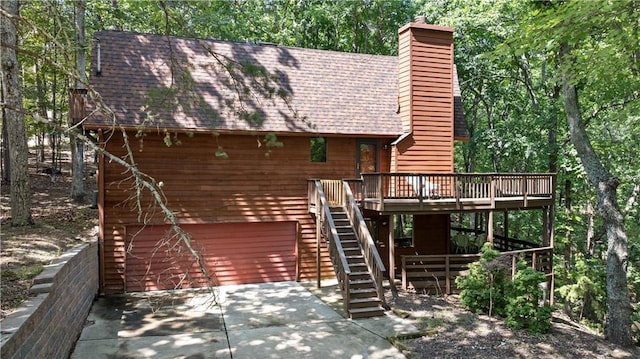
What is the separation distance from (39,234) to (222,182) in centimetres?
461

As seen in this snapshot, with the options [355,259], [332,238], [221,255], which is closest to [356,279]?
[355,259]

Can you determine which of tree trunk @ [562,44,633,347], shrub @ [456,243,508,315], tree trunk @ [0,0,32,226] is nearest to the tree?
tree trunk @ [562,44,633,347]

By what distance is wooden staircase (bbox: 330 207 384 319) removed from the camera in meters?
10.2

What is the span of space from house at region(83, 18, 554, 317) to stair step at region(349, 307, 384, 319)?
206mm

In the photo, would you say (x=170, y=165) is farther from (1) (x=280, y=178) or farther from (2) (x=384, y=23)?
(2) (x=384, y=23)

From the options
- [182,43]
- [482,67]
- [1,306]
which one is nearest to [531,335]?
[1,306]

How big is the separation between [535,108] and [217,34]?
50.6 feet

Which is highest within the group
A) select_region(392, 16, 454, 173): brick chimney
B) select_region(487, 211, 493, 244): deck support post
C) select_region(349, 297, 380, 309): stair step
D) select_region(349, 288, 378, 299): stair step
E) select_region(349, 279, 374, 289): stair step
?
select_region(392, 16, 454, 173): brick chimney

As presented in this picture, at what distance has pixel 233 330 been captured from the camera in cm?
924

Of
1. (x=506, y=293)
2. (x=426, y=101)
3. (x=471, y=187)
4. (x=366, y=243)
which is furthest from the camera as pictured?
(x=426, y=101)

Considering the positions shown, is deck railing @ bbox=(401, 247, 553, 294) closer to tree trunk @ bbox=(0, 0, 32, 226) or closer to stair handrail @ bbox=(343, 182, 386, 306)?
stair handrail @ bbox=(343, 182, 386, 306)

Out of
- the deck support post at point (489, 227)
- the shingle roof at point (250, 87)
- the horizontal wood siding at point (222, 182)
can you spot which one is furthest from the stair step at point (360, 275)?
the deck support post at point (489, 227)

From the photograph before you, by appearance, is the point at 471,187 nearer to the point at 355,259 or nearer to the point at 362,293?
the point at 355,259

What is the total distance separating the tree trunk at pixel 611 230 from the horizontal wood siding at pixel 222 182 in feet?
20.0
